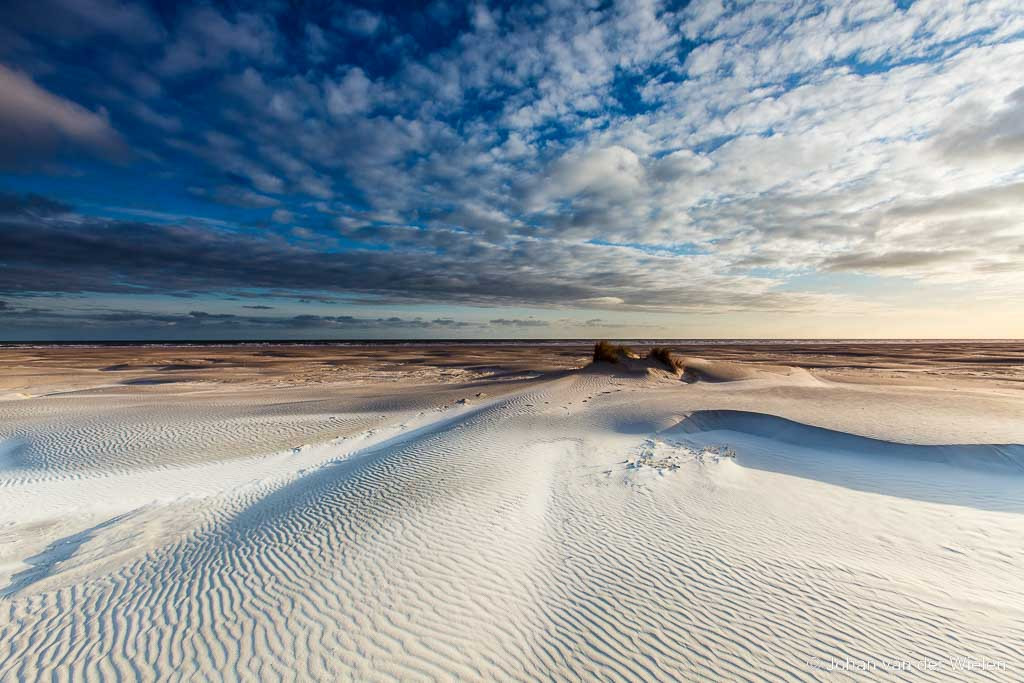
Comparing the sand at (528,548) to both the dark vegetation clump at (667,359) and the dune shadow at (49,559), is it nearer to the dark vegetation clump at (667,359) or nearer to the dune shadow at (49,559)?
the dune shadow at (49,559)

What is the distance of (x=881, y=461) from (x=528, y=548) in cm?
922

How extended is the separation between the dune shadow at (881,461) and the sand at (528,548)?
0.22ft

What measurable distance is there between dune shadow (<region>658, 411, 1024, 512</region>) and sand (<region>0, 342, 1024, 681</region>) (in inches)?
2.7

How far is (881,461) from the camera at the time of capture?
1003 cm

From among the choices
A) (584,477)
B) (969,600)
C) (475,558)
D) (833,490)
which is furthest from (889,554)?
(475,558)

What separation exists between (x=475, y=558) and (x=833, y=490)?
7.18m

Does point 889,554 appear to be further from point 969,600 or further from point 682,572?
point 682,572

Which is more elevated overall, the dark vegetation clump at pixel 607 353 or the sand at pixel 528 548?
the dark vegetation clump at pixel 607 353

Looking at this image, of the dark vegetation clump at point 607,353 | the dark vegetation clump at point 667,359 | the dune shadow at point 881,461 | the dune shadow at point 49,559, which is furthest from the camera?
the dark vegetation clump at point 607,353

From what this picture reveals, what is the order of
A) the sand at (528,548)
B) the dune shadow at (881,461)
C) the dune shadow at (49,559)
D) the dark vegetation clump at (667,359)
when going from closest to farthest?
the sand at (528,548), the dune shadow at (49,559), the dune shadow at (881,461), the dark vegetation clump at (667,359)

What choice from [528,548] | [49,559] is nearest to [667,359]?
[528,548]

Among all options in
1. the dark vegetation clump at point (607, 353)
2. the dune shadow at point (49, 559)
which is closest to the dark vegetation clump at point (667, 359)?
the dark vegetation clump at point (607, 353)

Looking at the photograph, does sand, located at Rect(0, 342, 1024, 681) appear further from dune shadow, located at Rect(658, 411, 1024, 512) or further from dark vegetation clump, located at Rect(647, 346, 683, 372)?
dark vegetation clump, located at Rect(647, 346, 683, 372)

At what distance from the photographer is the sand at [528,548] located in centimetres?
405
